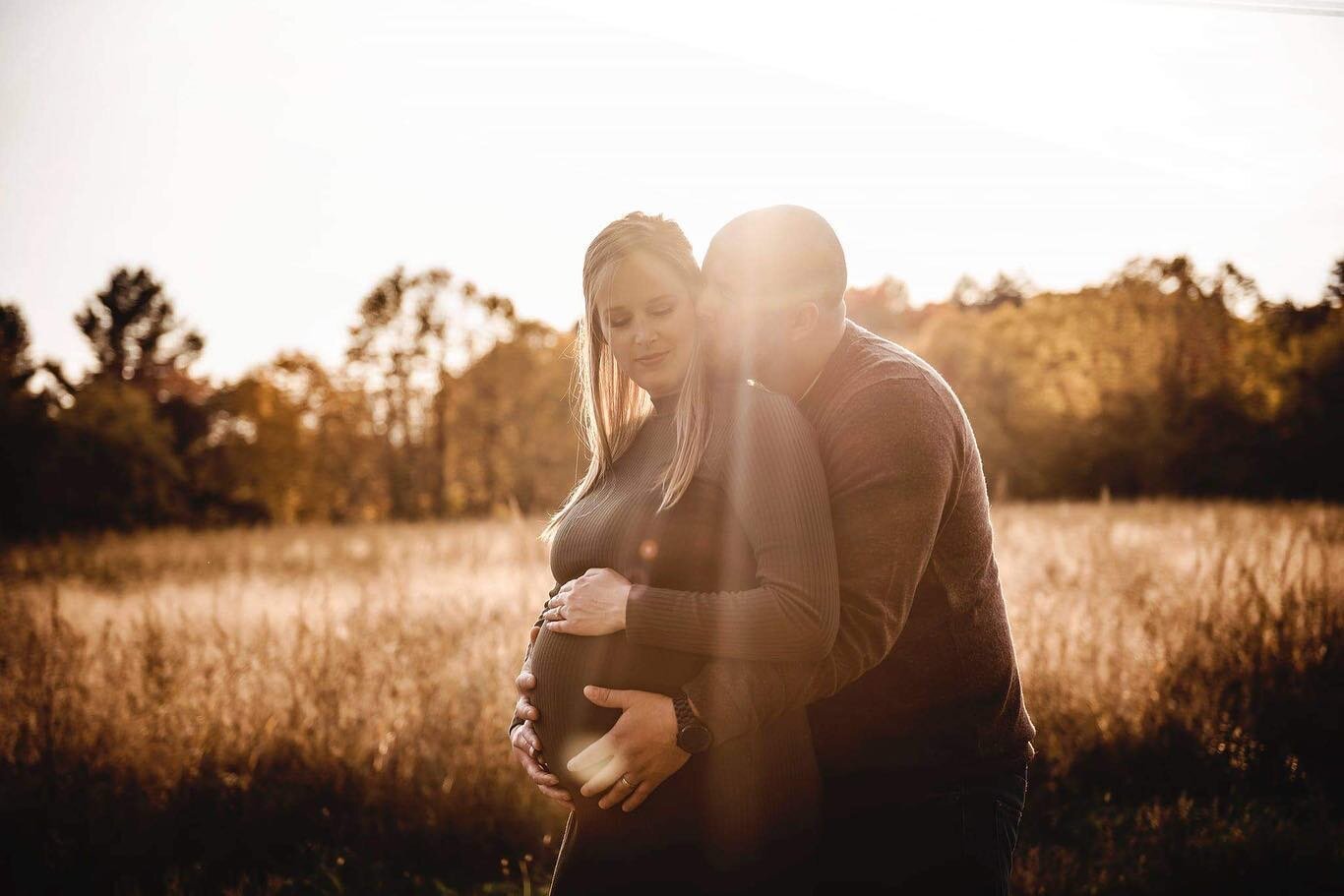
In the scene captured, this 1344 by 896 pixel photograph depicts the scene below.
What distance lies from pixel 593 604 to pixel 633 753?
13.6 inches

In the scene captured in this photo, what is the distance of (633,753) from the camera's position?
1.70 metres

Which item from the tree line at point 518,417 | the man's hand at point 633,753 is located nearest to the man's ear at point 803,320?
the man's hand at point 633,753

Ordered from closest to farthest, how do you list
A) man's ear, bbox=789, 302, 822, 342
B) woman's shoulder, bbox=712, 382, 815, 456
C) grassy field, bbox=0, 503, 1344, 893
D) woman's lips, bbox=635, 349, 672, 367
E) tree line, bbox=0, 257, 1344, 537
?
woman's shoulder, bbox=712, 382, 815, 456
man's ear, bbox=789, 302, 822, 342
woman's lips, bbox=635, 349, 672, 367
grassy field, bbox=0, 503, 1344, 893
tree line, bbox=0, 257, 1344, 537

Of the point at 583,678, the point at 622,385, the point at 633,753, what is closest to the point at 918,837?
the point at 633,753

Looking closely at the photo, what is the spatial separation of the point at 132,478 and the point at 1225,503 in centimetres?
3062

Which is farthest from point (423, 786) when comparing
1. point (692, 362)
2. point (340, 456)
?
point (340, 456)

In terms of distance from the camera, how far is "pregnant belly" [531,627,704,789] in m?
1.79

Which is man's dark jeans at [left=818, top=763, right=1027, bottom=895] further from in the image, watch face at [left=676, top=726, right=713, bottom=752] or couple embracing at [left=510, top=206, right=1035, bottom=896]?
watch face at [left=676, top=726, right=713, bottom=752]

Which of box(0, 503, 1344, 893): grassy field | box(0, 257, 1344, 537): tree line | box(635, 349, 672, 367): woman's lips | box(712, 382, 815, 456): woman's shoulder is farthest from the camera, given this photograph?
box(0, 257, 1344, 537): tree line

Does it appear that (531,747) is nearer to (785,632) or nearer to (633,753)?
(633,753)

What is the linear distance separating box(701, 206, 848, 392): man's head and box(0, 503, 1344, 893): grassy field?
2602 millimetres

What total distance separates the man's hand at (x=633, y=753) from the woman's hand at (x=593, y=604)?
0.16 metres

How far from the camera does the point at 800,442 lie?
5.66ft

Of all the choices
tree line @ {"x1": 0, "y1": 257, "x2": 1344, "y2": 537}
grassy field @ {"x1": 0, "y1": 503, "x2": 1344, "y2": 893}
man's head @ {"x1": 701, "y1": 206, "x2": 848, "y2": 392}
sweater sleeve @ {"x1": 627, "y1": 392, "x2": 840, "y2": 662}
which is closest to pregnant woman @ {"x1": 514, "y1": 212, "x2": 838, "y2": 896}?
sweater sleeve @ {"x1": 627, "y1": 392, "x2": 840, "y2": 662}
